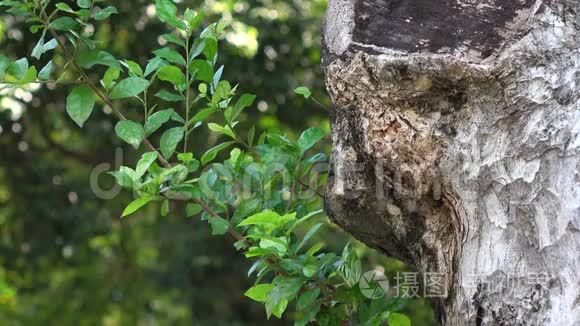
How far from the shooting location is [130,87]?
5.65ft

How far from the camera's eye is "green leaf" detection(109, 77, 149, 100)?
5.62ft

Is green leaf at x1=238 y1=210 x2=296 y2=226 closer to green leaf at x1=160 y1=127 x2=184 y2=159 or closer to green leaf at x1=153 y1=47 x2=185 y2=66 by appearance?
green leaf at x1=160 y1=127 x2=184 y2=159

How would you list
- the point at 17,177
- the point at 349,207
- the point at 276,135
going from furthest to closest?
1. the point at 17,177
2. the point at 276,135
3. the point at 349,207

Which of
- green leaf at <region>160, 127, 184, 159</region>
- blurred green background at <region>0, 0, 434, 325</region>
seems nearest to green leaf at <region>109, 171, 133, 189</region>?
green leaf at <region>160, 127, 184, 159</region>

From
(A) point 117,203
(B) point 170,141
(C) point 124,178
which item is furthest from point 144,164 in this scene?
(A) point 117,203

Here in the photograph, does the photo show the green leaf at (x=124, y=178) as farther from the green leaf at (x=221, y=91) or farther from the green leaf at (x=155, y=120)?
the green leaf at (x=221, y=91)

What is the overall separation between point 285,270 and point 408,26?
56cm

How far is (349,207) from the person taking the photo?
65.2 inches

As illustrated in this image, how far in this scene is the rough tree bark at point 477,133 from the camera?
1.42 meters

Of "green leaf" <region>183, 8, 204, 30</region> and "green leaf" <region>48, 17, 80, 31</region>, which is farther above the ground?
"green leaf" <region>183, 8, 204, 30</region>

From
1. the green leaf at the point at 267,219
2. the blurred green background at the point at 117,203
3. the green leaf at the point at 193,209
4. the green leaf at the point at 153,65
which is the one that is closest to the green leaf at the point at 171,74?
the green leaf at the point at 153,65

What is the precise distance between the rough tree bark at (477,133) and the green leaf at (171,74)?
35 centimetres

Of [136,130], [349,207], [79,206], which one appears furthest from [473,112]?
[79,206]

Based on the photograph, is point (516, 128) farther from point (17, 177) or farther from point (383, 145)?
point (17, 177)
